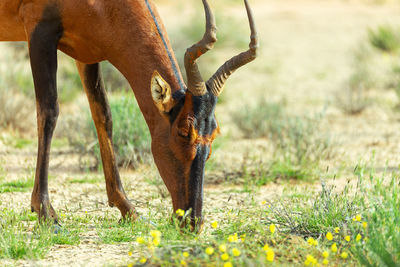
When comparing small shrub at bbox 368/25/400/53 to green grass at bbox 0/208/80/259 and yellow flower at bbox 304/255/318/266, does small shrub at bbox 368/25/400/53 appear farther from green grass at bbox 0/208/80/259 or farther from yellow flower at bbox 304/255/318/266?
yellow flower at bbox 304/255/318/266

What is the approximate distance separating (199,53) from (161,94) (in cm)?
45

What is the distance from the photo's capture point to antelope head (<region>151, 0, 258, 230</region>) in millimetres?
4605

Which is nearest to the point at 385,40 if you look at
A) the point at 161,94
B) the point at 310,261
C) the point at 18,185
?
the point at 18,185

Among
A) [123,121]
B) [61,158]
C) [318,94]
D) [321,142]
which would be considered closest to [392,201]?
[321,142]

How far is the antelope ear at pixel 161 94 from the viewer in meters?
4.73

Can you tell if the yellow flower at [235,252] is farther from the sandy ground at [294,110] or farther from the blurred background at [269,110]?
the blurred background at [269,110]

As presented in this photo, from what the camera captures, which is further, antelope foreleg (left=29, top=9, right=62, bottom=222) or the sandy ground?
the sandy ground

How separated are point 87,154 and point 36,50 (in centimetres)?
325

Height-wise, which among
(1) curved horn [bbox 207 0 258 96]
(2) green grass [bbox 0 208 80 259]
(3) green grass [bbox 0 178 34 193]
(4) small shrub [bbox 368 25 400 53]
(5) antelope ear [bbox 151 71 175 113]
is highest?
(4) small shrub [bbox 368 25 400 53]

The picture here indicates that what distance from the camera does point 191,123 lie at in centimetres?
466

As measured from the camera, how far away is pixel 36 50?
5359mm

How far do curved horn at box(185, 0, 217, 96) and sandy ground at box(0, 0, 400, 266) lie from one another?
137cm

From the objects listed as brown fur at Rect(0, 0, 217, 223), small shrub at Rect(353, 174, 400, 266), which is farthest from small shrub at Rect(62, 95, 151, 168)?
small shrub at Rect(353, 174, 400, 266)

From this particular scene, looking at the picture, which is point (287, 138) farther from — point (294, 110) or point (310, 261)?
point (310, 261)
